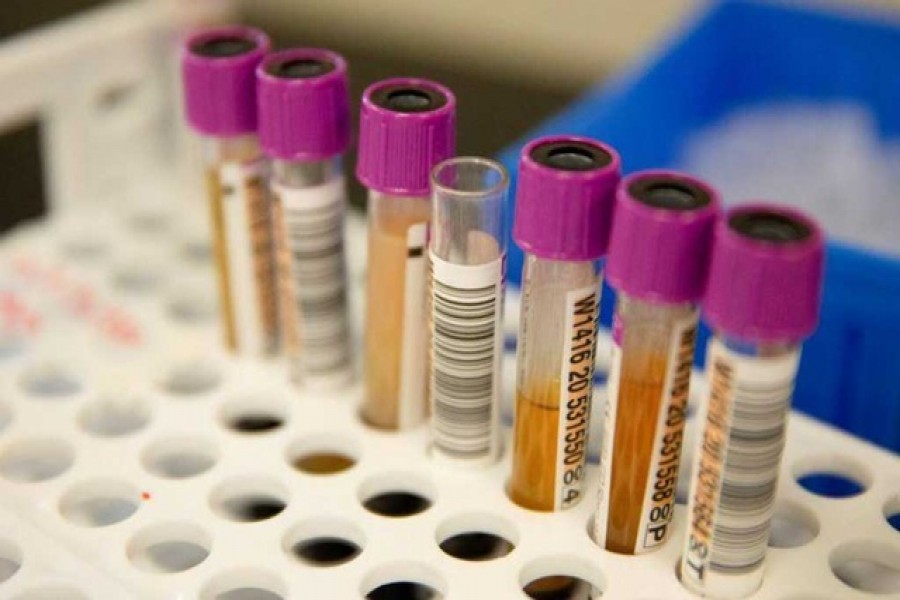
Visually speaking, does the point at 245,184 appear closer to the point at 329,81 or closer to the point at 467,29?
the point at 329,81

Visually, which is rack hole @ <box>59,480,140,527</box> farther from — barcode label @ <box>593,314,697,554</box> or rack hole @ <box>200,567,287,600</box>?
barcode label @ <box>593,314,697,554</box>

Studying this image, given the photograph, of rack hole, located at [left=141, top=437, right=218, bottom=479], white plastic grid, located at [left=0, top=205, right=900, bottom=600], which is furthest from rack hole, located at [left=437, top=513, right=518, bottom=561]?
rack hole, located at [left=141, top=437, right=218, bottom=479]

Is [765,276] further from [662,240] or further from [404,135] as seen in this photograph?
[404,135]

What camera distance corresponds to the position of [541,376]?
42 cm

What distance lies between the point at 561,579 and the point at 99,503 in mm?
183

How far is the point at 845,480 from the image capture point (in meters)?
0.49

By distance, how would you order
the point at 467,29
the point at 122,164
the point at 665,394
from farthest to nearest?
the point at 467,29 → the point at 122,164 → the point at 665,394

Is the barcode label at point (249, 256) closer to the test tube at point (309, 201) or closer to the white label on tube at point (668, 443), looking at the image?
the test tube at point (309, 201)

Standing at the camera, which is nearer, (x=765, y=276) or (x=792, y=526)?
(x=765, y=276)

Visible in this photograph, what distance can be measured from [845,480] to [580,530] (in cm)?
13

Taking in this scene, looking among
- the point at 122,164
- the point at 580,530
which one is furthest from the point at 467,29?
the point at 580,530

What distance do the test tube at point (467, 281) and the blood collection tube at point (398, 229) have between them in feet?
0.05

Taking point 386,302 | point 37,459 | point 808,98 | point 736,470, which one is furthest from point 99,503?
point 808,98

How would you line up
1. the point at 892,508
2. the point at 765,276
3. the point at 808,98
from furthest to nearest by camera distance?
1. the point at 808,98
2. the point at 892,508
3. the point at 765,276
